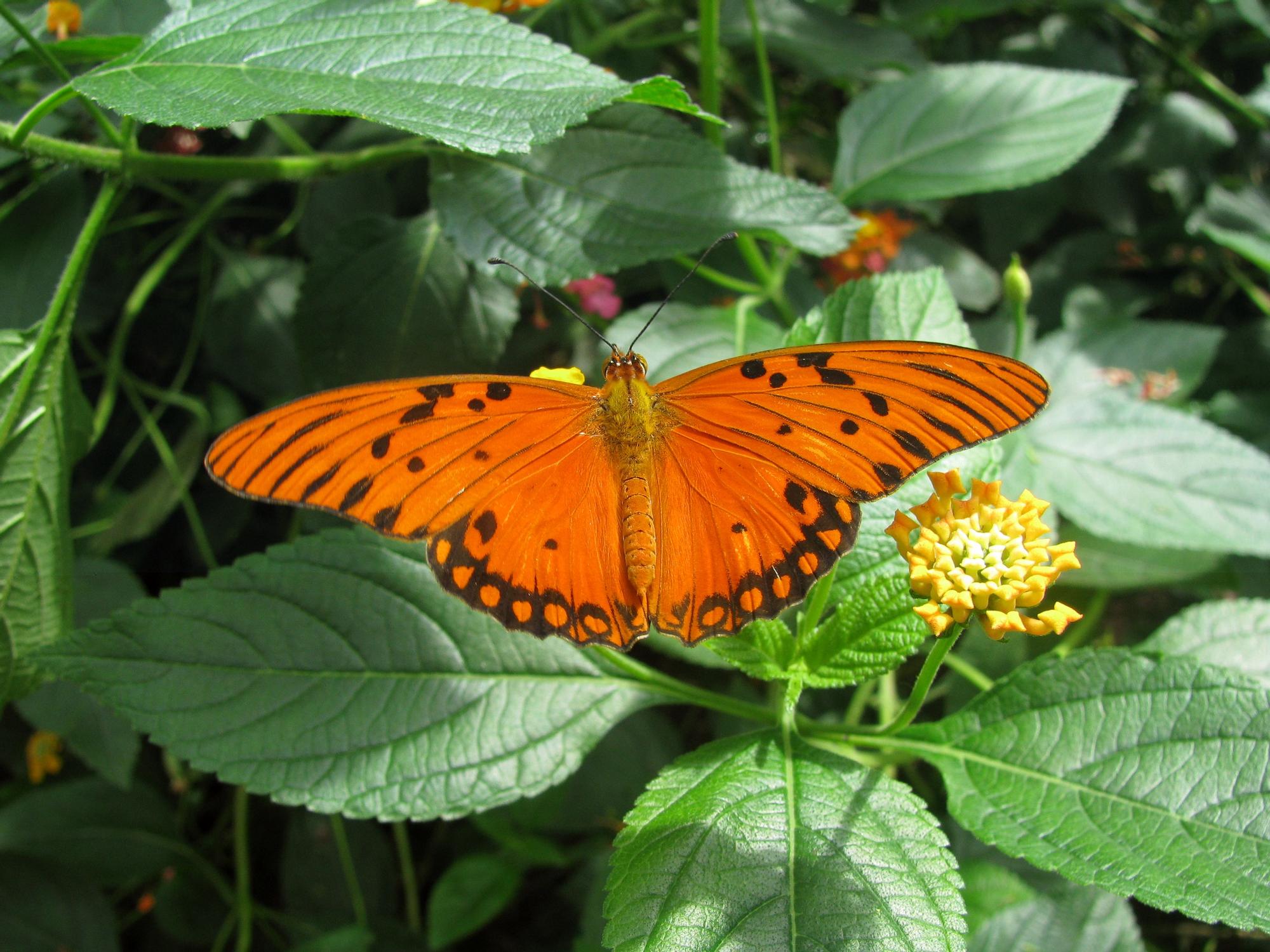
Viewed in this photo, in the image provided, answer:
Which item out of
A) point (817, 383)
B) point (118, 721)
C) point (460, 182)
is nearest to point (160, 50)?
point (460, 182)

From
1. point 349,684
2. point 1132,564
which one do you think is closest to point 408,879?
point 349,684

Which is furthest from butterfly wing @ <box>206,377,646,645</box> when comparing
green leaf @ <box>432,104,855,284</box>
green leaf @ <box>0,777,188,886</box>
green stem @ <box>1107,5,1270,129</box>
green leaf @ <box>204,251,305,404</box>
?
green stem @ <box>1107,5,1270,129</box>

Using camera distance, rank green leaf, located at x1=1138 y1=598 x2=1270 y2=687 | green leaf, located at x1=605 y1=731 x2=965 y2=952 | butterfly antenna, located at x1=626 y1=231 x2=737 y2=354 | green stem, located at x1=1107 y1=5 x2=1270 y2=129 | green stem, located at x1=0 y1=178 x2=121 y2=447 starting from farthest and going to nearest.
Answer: green stem, located at x1=1107 y1=5 x2=1270 y2=129 → green leaf, located at x1=1138 y1=598 x2=1270 y2=687 → green stem, located at x1=0 y1=178 x2=121 y2=447 → butterfly antenna, located at x1=626 y1=231 x2=737 y2=354 → green leaf, located at x1=605 y1=731 x2=965 y2=952

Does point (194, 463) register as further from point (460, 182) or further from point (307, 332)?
point (460, 182)

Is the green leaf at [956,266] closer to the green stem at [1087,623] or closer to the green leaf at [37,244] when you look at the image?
the green stem at [1087,623]

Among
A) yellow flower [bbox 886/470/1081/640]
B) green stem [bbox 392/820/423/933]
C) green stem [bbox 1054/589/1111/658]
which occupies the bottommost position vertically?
green stem [bbox 392/820/423/933]

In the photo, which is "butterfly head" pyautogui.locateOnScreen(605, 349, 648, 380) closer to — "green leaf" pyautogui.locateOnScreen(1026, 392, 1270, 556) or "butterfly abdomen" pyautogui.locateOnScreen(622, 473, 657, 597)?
"butterfly abdomen" pyautogui.locateOnScreen(622, 473, 657, 597)

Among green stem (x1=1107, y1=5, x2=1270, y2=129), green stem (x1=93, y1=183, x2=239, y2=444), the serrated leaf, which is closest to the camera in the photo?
the serrated leaf
